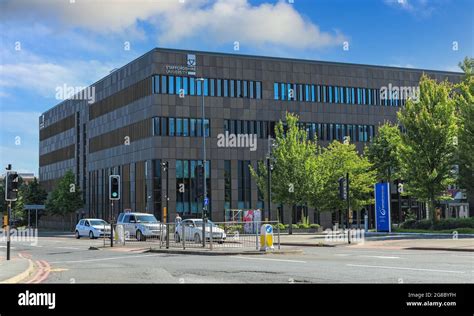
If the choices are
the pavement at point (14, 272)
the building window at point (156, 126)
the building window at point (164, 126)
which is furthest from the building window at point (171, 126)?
the pavement at point (14, 272)

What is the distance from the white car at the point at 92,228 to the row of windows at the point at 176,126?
A: 18.8 m

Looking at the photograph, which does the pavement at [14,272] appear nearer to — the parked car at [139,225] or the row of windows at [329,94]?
the parked car at [139,225]

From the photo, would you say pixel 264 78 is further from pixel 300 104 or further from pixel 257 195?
pixel 257 195

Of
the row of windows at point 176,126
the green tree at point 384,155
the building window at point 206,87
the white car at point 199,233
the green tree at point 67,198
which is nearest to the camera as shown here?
the white car at point 199,233

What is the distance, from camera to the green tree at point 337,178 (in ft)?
174

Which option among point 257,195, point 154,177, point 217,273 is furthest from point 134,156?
point 217,273

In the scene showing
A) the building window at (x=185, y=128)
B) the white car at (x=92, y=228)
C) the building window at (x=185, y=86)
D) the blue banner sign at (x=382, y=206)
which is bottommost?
the white car at (x=92, y=228)

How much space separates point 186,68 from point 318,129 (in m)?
18.6

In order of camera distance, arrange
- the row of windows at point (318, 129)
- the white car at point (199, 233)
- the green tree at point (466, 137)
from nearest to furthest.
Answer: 1. the white car at point (199, 233)
2. the green tree at point (466, 137)
3. the row of windows at point (318, 129)

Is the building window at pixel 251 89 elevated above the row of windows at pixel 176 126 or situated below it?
above

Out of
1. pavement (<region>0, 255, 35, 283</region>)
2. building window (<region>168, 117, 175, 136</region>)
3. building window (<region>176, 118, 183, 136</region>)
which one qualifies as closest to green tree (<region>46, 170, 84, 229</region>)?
building window (<region>168, 117, 175, 136</region>)

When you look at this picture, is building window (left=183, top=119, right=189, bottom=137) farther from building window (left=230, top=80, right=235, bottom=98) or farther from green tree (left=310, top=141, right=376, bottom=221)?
green tree (left=310, top=141, right=376, bottom=221)

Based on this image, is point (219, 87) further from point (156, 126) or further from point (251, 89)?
point (156, 126)

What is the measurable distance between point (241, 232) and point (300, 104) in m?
48.2
